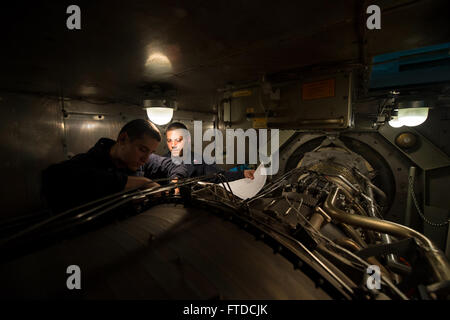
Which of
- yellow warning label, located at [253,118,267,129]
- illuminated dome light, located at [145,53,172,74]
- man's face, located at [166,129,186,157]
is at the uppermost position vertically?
illuminated dome light, located at [145,53,172,74]

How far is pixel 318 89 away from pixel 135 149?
6.04 ft

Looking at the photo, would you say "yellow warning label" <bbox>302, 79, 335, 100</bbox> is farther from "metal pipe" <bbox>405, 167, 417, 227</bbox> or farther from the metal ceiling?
"metal pipe" <bbox>405, 167, 417, 227</bbox>

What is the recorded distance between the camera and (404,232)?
113 centimetres

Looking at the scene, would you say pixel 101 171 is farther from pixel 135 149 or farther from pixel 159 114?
pixel 159 114

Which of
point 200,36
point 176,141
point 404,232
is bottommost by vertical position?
point 404,232

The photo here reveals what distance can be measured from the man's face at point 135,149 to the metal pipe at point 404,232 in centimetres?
170

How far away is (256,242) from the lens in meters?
0.97

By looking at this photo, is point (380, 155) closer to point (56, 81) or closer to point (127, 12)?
point (127, 12)

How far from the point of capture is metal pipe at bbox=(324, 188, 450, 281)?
872mm

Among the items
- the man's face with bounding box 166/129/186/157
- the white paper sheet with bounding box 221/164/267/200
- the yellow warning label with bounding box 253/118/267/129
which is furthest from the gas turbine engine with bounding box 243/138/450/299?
the man's face with bounding box 166/129/186/157

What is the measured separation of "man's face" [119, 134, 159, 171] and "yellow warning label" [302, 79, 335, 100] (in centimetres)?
157

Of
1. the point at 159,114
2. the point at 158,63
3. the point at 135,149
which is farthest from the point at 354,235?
the point at 159,114

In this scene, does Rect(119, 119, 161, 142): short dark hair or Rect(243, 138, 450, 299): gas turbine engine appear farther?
Rect(119, 119, 161, 142): short dark hair

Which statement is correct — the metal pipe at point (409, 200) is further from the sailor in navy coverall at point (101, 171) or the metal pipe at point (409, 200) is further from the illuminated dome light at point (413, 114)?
the sailor in navy coverall at point (101, 171)
